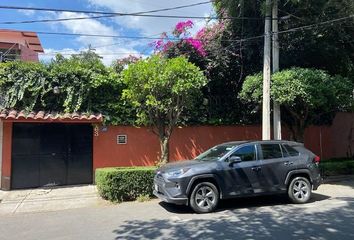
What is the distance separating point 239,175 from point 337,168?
23.4ft

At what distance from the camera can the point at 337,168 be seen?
15680 mm

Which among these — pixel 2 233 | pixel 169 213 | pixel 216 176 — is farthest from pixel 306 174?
pixel 2 233

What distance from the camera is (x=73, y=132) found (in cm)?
1473

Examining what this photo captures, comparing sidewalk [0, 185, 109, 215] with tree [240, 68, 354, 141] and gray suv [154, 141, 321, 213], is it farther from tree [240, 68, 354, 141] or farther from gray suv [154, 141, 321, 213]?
tree [240, 68, 354, 141]

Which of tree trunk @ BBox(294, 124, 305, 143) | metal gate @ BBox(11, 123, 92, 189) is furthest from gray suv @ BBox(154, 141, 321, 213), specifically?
metal gate @ BBox(11, 123, 92, 189)

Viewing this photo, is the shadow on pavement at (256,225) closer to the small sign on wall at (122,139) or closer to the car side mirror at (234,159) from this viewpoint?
the car side mirror at (234,159)

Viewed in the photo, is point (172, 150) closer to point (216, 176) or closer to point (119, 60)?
point (119, 60)

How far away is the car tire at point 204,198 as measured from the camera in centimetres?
974

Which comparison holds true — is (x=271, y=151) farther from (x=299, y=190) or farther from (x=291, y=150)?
(x=299, y=190)

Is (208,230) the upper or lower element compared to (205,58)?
lower

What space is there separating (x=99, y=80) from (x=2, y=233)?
24.7 feet

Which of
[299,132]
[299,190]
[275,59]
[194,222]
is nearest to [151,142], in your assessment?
[275,59]

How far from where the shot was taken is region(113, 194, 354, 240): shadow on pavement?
7.59 metres

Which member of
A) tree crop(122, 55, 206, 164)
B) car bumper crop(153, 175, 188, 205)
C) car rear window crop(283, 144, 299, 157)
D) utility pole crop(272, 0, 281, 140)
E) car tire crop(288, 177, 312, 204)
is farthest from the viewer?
utility pole crop(272, 0, 281, 140)
